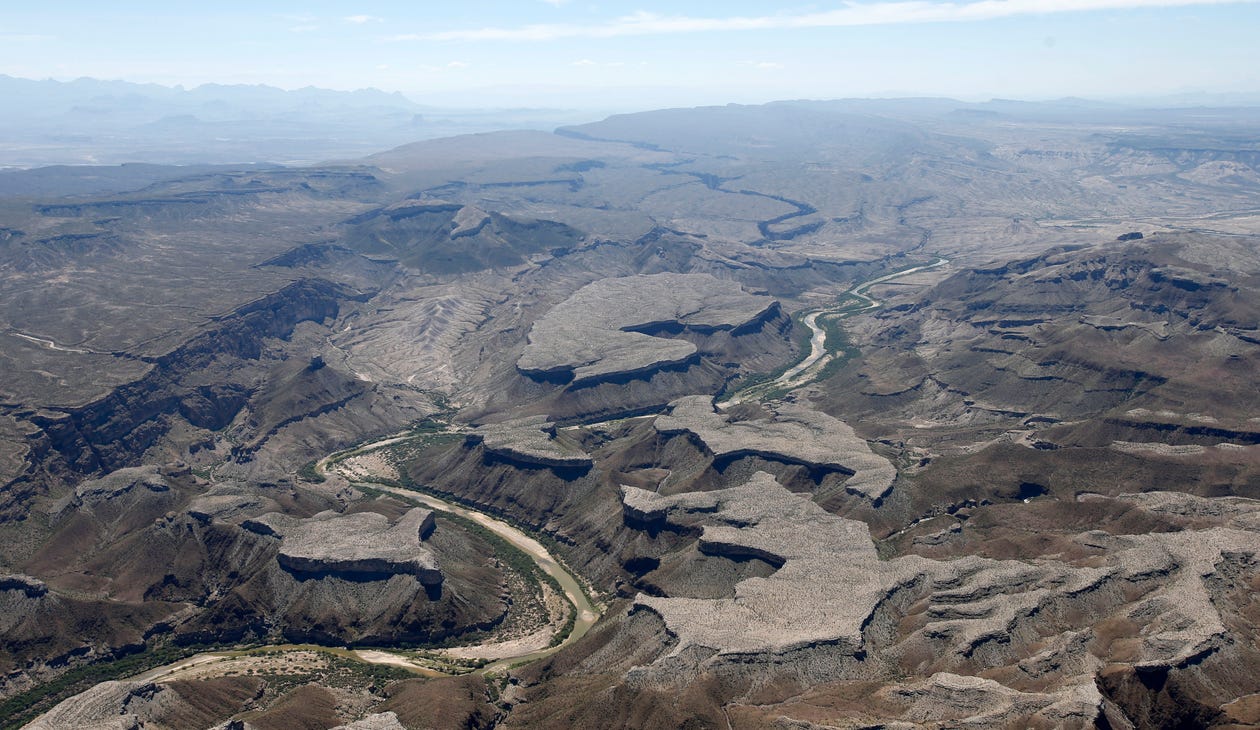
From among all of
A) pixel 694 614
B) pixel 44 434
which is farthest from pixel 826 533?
pixel 44 434

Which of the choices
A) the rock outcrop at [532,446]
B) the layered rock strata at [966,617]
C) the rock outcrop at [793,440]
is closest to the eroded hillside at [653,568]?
the layered rock strata at [966,617]

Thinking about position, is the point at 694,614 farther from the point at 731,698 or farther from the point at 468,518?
the point at 468,518

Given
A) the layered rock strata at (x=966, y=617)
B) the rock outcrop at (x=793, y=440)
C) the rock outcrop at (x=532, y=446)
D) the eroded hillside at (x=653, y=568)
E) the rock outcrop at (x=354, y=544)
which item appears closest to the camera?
the layered rock strata at (x=966, y=617)

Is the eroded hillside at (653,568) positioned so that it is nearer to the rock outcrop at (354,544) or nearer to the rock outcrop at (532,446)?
the rock outcrop at (354,544)

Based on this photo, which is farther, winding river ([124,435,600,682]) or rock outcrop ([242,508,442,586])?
rock outcrop ([242,508,442,586])

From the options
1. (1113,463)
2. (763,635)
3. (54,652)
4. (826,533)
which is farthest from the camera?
(1113,463)

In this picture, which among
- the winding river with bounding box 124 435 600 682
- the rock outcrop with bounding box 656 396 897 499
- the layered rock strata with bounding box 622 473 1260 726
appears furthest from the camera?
the rock outcrop with bounding box 656 396 897 499

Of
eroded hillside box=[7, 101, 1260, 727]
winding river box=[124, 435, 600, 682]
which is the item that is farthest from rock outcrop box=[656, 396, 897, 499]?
winding river box=[124, 435, 600, 682]

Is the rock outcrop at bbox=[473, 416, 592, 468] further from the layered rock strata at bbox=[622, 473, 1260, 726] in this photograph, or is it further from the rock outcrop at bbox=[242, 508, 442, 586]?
the layered rock strata at bbox=[622, 473, 1260, 726]

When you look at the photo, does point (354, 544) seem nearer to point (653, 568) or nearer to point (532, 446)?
point (653, 568)

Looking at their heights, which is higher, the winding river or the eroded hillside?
the eroded hillside

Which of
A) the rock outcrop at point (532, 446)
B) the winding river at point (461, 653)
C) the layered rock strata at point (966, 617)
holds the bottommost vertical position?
the winding river at point (461, 653)
